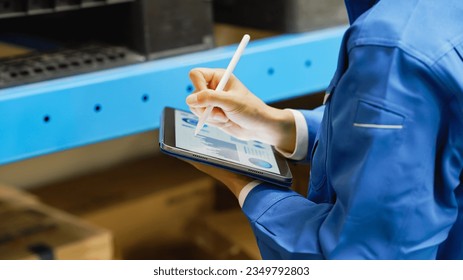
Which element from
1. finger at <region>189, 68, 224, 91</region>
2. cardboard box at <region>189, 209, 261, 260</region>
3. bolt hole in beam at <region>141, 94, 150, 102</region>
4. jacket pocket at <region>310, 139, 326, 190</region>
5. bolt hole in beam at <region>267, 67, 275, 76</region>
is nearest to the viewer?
jacket pocket at <region>310, 139, 326, 190</region>

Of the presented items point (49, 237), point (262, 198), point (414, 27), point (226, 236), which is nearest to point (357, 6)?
point (414, 27)

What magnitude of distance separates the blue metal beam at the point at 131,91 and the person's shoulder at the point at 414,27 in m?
0.42

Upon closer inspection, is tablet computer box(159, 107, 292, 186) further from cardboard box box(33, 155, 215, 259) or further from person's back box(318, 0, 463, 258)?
cardboard box box(33, 155, 215, 259)

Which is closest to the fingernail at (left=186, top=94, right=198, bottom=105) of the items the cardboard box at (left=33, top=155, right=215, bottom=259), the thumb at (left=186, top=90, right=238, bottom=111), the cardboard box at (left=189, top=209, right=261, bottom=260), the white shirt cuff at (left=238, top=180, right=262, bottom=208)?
the thumb at (left=186, top=90, right=238, bottom=111)

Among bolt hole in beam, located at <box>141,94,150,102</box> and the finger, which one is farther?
bolt hole in beam, located at <box>141,94,150,102</box>

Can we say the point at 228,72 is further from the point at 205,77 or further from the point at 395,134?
the point at 395,134

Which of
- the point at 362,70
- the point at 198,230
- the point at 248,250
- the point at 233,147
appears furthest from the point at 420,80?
the point at 198,230

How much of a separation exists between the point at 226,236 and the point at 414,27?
0.96 metres

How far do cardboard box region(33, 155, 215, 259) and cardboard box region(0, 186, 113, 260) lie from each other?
183 millimetres

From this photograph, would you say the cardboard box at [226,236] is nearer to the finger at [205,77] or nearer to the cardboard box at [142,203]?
the cardboard box at [142,203]

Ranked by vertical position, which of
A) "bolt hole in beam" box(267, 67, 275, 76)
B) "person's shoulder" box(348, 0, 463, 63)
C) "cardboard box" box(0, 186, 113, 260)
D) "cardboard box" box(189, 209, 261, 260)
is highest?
"person's shoulder" box(348, 0, 463, 63)

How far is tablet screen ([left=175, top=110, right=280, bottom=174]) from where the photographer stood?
0.75 meters

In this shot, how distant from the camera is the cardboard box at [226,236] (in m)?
1.40

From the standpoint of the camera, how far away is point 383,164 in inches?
21.8
